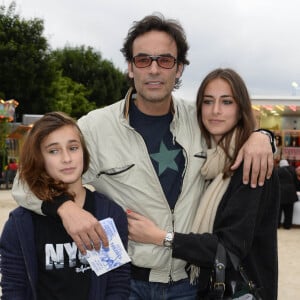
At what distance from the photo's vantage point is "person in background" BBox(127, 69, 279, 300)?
6.93 ft

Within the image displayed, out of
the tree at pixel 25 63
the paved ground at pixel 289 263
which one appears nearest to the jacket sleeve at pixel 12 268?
the paved ground at pixel 289 263

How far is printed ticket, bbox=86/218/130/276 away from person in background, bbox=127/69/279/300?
0.13m

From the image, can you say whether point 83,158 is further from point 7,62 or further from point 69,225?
point 7,62

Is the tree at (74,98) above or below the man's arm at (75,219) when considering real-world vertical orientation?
above

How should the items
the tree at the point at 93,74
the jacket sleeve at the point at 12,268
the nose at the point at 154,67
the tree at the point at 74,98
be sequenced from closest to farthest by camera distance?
the jacket sleeve at the point at 12,268
the nose at the point at 154,67
the tree at the point at 74,98
the tree at the point at 93,74

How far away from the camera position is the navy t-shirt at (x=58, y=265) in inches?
82.1

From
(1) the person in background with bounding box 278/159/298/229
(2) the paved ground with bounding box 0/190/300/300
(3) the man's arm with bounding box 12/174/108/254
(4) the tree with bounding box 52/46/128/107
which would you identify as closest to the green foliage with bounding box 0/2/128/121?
(4) the tree with bounding box 52/46/128/107

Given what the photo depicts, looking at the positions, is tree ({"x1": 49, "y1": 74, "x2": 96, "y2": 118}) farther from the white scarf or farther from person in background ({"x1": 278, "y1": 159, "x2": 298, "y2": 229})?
the white scarf

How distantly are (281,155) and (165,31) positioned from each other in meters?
15.1

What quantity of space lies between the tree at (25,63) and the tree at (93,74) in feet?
37.6

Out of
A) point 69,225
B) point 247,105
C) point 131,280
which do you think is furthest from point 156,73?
point 131,280

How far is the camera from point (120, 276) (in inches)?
86.2

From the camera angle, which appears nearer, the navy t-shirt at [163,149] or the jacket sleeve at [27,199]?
the jacket sleeve at [27,199]

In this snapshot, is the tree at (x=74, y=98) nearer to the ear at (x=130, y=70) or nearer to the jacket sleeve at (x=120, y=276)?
Answer: the ear at (x=130, y=70)
